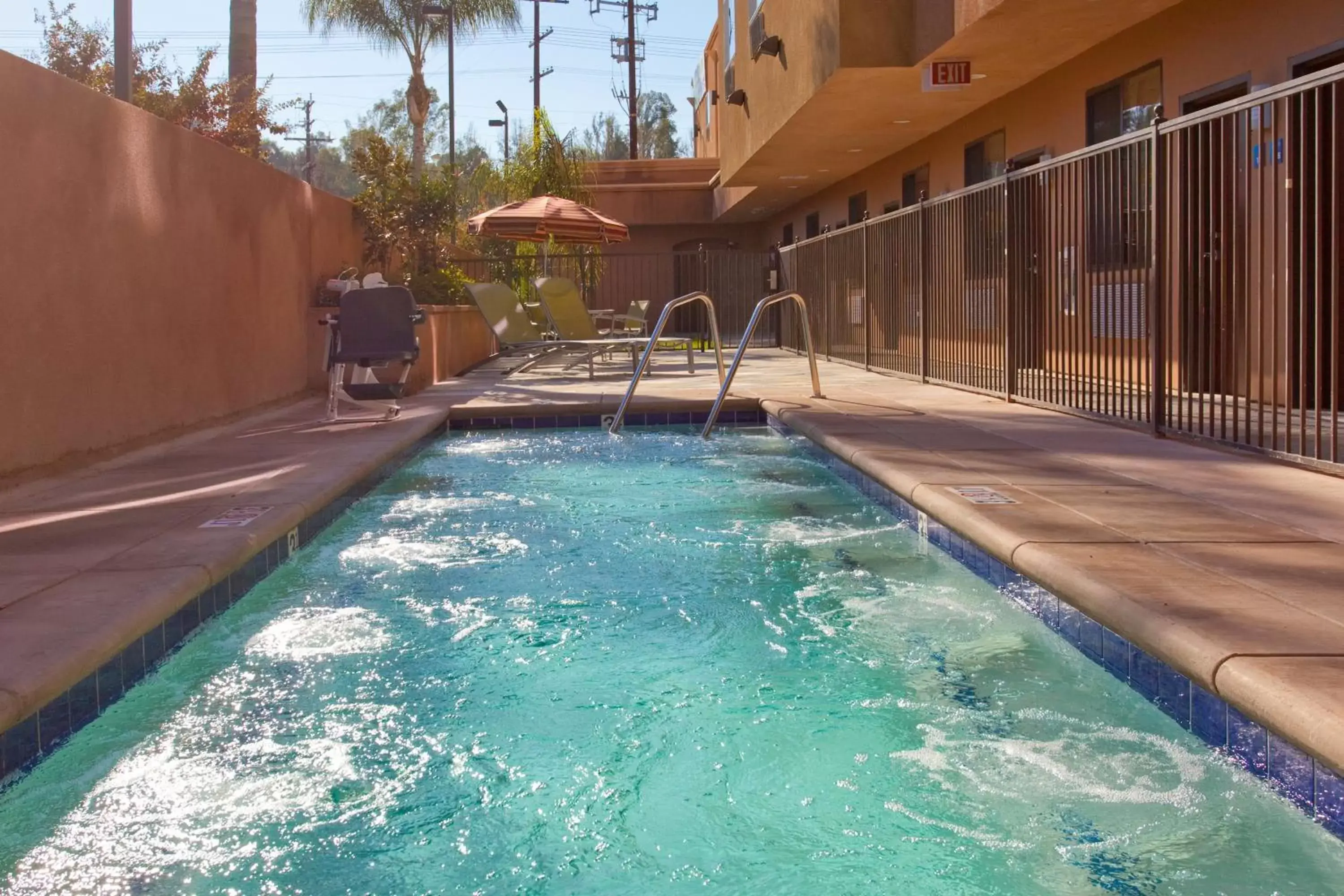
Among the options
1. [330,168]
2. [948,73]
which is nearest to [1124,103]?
[948,73]

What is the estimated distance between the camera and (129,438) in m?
6.73

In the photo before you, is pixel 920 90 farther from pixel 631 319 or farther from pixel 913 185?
pixel 631 319

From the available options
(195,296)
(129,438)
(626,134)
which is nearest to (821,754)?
(129,438)

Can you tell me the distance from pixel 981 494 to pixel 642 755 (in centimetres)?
222

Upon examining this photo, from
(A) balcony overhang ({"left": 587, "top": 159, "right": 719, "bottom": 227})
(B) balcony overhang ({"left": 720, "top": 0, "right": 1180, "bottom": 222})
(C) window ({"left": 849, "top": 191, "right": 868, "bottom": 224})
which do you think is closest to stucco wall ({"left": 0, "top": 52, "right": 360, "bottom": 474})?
(B) balcony overhang ({"left": 720, "top": 0, "right": 1180, "bottom": 222})

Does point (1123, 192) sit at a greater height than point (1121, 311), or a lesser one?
greater

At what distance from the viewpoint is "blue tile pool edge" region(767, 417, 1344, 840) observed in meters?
2.20

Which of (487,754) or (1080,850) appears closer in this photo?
(1080,850)

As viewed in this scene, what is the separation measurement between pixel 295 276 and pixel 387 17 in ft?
70.8

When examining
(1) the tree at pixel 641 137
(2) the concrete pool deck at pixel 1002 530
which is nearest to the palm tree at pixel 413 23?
(2) the concrete pool deck at pixel 1002 530

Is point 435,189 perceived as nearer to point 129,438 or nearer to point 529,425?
point 529,425

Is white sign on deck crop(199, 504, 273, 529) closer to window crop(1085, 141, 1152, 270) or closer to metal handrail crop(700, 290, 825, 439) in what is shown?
metal handrail crop(700, 290, 825, 439)

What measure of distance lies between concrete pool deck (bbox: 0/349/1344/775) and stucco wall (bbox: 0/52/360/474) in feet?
1.04

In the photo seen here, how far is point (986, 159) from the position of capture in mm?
13297
